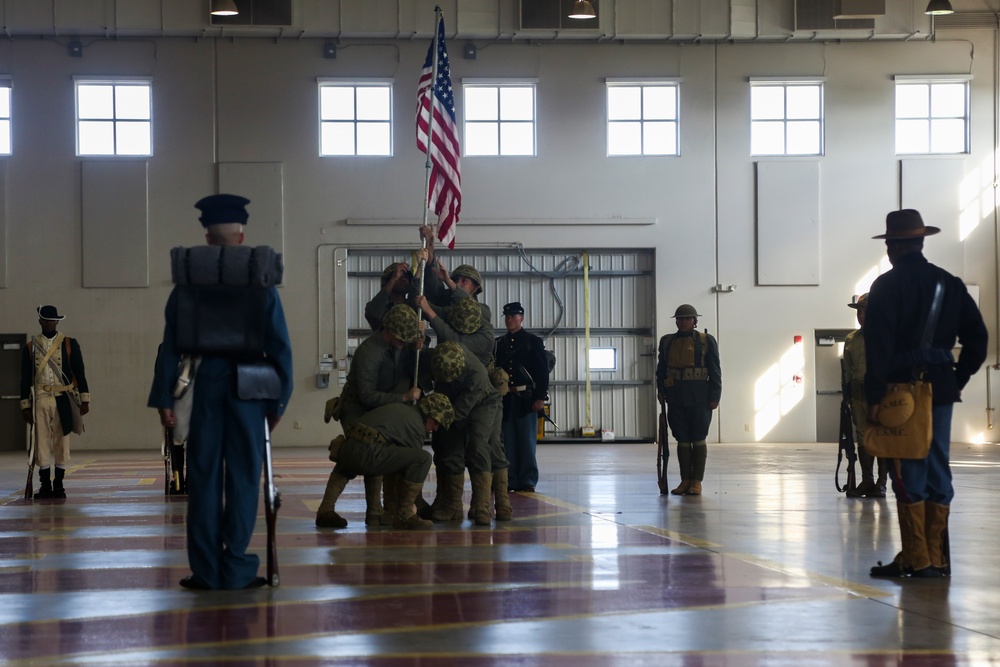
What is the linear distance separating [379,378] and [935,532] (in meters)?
3.94

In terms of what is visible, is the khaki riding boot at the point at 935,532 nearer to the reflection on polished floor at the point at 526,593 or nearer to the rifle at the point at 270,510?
the reflection on polished floor at the point at 526,593

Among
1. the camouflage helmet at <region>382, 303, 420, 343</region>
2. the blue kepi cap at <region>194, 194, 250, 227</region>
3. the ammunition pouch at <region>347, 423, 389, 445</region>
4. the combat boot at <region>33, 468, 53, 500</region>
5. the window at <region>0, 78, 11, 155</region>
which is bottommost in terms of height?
the combat boot at <region>33, 468, 53, 500</region>

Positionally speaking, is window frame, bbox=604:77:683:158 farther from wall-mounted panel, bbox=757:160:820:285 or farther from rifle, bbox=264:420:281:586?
rifle, bbox=264:420:281:586

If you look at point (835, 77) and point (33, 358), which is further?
point (835, 77)

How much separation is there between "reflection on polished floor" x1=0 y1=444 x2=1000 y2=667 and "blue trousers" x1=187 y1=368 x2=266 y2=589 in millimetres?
163

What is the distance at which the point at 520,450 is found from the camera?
12.6m

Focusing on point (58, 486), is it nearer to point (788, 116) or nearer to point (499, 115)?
point (499, 115)

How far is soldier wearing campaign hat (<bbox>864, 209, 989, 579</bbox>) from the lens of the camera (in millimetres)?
6598

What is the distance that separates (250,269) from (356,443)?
2.64m

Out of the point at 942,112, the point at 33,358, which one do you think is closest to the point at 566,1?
the point at 942,112

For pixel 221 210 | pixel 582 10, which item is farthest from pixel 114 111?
pixel 221 210

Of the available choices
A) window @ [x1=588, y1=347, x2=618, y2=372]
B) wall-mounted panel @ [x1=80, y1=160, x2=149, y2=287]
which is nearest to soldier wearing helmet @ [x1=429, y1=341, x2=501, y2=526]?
window @ [x1=588, y1=347, x2=618, y2=372]

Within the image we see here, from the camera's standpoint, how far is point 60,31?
2245 cm

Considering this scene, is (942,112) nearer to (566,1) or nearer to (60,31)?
(566,1)
